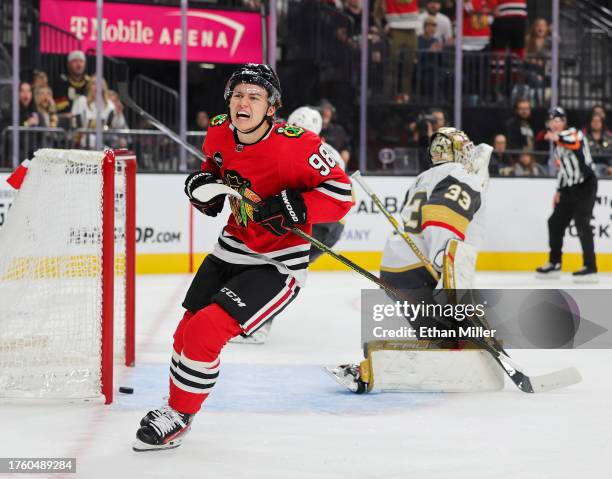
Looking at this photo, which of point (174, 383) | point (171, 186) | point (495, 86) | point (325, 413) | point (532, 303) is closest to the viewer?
point (174, 383)

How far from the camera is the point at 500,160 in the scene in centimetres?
964

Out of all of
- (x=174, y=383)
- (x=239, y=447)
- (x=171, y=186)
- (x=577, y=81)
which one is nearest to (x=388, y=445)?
(x=239, y=447)

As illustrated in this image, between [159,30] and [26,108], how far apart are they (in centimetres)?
209

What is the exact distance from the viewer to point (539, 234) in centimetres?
908

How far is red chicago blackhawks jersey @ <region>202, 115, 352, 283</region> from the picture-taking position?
3.37 m

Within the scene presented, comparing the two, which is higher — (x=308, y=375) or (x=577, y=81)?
(x=577, y=81)

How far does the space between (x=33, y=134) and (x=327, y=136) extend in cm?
232

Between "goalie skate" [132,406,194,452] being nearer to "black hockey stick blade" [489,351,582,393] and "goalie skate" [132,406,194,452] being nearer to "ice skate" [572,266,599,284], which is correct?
"black hockey stick blade" [489,351,582,393]

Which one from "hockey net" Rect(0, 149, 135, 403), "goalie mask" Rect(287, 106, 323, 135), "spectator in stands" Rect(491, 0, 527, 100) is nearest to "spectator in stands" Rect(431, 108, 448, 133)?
"spectator in stands" Rect(491, 0, 527, 100)

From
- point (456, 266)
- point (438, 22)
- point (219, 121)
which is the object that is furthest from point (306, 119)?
point (438, 22)

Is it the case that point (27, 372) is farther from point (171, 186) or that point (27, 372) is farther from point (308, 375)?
point (171, 186)

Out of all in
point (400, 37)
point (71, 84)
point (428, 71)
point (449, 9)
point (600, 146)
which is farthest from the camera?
point (449, 9)

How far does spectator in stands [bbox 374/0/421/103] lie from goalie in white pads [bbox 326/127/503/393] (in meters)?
5.84

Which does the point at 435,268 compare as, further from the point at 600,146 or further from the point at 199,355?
the point at 600,146
